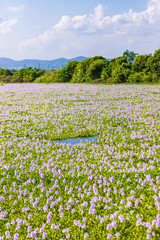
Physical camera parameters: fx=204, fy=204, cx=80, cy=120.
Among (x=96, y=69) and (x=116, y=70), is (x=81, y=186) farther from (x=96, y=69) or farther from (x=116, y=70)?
(x=96, y=69)

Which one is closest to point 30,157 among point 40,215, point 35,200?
point 35,200

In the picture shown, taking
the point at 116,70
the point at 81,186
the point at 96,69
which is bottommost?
the point at 81,186

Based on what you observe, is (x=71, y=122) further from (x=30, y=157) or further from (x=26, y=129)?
(x=30, y=157)

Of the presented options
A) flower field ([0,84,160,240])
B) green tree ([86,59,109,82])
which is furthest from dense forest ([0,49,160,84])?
flower field ([0,84,160,240])

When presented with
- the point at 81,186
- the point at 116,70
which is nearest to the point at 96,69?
the point at 116,70

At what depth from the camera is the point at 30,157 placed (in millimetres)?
8516

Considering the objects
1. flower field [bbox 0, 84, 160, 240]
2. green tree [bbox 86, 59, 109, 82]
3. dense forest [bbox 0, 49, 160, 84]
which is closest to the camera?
flower field [bbox 0, 84, 160, 240]

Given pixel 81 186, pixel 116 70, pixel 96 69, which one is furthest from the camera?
pixel 96 69

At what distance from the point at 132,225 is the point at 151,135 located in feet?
20.7

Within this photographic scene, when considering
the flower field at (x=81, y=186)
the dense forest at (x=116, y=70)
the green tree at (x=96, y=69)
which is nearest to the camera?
the flower field at (x=81, y=186)

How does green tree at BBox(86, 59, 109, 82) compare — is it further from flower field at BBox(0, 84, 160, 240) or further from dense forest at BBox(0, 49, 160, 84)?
flower field at BBox(0, 84, 160, 240)

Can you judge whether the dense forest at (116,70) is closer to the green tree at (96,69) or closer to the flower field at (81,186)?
the green tree at (96,69)

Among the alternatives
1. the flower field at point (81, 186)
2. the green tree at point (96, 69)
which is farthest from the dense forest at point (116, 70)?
the flower field at point (81, 186)

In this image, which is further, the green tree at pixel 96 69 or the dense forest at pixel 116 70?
the green tree at pixel 96 69
